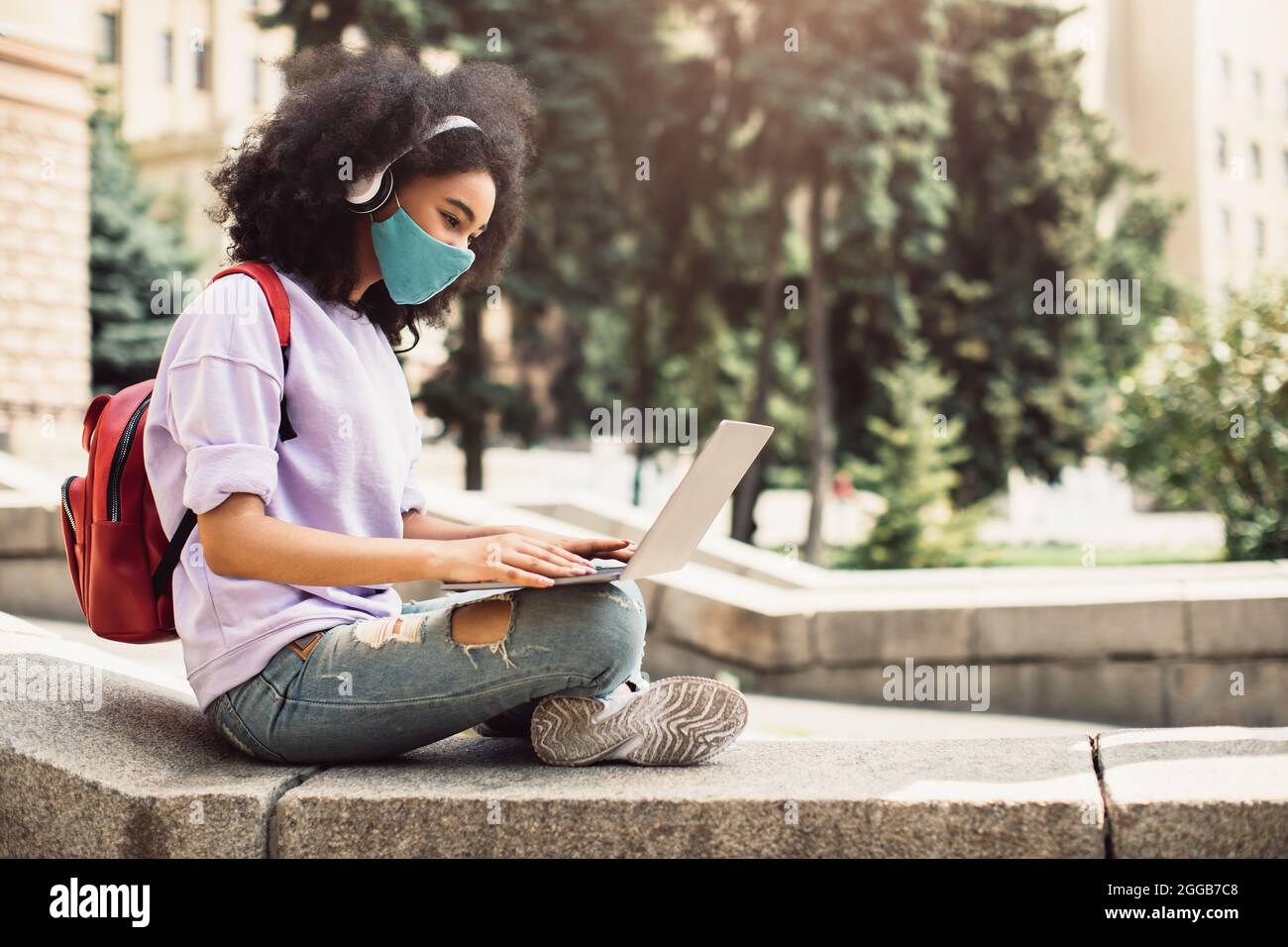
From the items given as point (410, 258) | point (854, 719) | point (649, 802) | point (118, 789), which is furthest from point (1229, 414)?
point (118, 789)

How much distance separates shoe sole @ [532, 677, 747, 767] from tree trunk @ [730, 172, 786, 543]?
16.9 meters

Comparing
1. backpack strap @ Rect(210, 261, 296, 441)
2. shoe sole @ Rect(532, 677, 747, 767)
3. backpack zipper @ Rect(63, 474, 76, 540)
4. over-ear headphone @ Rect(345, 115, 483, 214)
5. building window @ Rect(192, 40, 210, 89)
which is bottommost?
shoe sole @ Rect(532, 677, 747, 767)

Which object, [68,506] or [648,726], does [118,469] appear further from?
[648,726]

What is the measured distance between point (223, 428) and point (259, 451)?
78 millimetres

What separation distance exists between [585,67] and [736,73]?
3002 mm

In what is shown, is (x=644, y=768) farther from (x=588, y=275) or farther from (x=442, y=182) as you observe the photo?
(x=588, y=275)

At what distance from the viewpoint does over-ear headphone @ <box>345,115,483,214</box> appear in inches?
102

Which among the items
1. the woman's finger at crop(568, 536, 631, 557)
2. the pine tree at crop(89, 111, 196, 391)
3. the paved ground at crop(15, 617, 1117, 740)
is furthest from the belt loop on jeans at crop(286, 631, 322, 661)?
the pine tree at crop(89, 111, 196, 391)

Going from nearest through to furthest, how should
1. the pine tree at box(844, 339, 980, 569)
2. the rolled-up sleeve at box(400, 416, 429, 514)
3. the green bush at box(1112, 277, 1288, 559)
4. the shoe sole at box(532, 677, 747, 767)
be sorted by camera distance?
the shoe sole at box(532, 677, 747, 767)
the rolled-up sleeve at box(400, 416, 429, 514)
the green bush at box(1112, 277, 1288, 559)
the pine tree at box(844, 339, 980, 569)

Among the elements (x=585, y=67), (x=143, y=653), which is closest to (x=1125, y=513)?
(x=585, y=67)

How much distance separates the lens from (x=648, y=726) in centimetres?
254

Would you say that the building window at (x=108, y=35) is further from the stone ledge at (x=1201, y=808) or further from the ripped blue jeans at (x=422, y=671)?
the stone ledge at (x=1201, y=808)

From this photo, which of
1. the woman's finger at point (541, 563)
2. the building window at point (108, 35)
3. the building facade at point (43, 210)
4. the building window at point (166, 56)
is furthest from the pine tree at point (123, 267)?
the woman's finger at point (541, 563)

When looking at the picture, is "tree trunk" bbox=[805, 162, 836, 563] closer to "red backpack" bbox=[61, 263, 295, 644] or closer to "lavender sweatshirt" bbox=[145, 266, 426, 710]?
"lavender sweatshirt" bbox=[145, 266, 426, 710]
